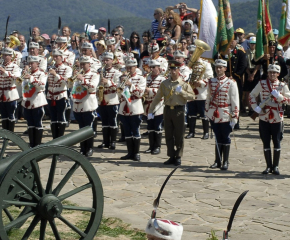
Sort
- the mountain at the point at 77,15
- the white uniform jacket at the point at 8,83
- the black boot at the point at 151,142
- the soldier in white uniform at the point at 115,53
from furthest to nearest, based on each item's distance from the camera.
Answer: the mountain at the point at 77,15
the soldier in white uniform at the point at 115,53
the white uniform jacket at the point at 8,83
the black boot at the point at 151,142

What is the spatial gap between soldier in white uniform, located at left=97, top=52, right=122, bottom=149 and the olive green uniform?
1406 mm

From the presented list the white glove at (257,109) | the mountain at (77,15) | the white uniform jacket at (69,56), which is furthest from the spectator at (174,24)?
the mountain at (77,15)

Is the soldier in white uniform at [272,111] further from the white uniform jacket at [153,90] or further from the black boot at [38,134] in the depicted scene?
the black boot at [38,134]

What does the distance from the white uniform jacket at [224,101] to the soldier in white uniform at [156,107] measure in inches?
58.0

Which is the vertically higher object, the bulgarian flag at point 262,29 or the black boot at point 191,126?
the bulgarian flag at point 262,29

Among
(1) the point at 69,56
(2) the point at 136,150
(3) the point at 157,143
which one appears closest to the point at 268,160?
(2) the point at 136,150

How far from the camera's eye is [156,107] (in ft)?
45.2

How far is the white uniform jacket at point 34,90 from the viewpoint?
1404cm

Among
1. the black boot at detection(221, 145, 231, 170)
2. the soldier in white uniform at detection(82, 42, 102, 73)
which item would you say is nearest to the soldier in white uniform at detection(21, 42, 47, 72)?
the soldier in white uniform at detection(82, 42, 102, 73)

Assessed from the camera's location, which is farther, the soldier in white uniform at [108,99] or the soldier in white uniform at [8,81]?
the soldier in white uniform at [8,81]

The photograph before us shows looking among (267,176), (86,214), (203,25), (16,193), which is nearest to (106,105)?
(203,25)

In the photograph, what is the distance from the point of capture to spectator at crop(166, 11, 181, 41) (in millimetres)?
18531

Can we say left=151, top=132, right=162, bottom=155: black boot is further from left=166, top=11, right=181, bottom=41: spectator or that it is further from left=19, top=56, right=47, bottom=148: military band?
left=166, top=11, right=181, bottom=41: spectator

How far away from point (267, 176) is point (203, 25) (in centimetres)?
416
